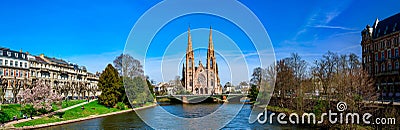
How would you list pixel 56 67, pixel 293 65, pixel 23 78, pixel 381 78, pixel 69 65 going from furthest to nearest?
pixel 69 65 < pixel 56 67 < pixel 23 78 < pixel 381 78 < pixel 293 65

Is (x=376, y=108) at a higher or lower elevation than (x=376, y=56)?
lower

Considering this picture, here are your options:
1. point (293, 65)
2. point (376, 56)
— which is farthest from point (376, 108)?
point (376, 56)

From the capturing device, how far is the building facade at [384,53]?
1738 inches

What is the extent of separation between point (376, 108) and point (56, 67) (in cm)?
5703

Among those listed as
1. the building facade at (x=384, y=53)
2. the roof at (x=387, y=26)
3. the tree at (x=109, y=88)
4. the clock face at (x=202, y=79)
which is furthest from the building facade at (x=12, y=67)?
the roof at (x=387, y=26)

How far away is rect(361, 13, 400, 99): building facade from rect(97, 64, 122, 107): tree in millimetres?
33772

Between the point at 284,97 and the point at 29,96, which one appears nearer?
the point at 29,96

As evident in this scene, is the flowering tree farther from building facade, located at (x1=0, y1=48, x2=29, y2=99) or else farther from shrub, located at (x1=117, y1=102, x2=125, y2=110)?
building facade, located at (x1=0, y1=48, x2=29, y2=99)

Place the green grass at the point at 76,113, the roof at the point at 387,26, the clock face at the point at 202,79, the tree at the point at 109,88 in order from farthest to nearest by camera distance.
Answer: the clock face at the point at 202,79 < the roof at the point at 387,26 < the tree at the point at 109,88 < the green grass at the point at 76,113

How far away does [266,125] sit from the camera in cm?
2736

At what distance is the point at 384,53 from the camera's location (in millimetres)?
47594

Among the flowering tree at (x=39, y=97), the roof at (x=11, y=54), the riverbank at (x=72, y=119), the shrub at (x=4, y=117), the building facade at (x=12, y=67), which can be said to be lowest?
the riverbank at (x=72, y=119)

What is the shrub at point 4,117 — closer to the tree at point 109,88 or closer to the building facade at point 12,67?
the tree at point 109,88

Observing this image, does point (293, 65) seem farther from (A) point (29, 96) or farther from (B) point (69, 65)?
(B) point (69, 65)
